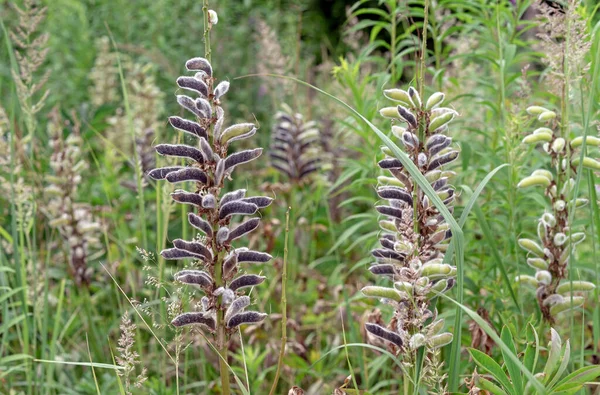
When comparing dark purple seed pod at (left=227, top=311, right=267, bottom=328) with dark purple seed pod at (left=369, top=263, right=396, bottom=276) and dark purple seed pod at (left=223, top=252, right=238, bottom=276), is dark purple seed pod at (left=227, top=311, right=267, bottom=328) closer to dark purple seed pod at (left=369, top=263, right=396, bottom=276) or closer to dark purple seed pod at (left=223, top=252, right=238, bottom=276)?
dark purple seed pod at (left=223, top=252, right=238, bottom=276)

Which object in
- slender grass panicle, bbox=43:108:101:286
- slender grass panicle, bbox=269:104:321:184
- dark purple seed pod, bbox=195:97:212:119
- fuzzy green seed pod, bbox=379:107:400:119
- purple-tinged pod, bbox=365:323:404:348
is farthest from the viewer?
slender grass panicle, bbox=269:104:321:184

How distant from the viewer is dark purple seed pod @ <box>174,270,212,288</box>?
6.43 feet

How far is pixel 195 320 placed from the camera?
6.61 ft

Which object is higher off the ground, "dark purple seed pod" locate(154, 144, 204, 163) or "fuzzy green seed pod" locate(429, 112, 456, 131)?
"fuzzy green seed pod" locate(429, 112, 456, 131)

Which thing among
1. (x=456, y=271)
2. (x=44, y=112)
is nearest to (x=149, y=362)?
(x=456, y=271)

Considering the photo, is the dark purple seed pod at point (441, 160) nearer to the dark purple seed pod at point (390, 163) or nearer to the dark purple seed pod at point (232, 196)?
the dark purple seed pod at point (390, 163)

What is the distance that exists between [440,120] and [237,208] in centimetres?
62

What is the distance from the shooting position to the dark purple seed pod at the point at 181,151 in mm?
1962

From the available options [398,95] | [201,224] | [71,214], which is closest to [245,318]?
[201,224]

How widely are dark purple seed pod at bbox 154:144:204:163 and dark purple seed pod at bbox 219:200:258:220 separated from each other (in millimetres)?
140

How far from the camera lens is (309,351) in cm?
404

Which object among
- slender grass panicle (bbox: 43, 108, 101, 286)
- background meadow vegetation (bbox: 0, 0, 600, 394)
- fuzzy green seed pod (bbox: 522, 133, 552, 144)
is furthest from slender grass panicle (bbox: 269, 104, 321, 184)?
fuzzy green seed pod (bbox: 522, 133, 552, 144)

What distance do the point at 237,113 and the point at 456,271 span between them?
5499 mm

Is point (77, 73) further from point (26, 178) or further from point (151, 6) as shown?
point (26, 178)
